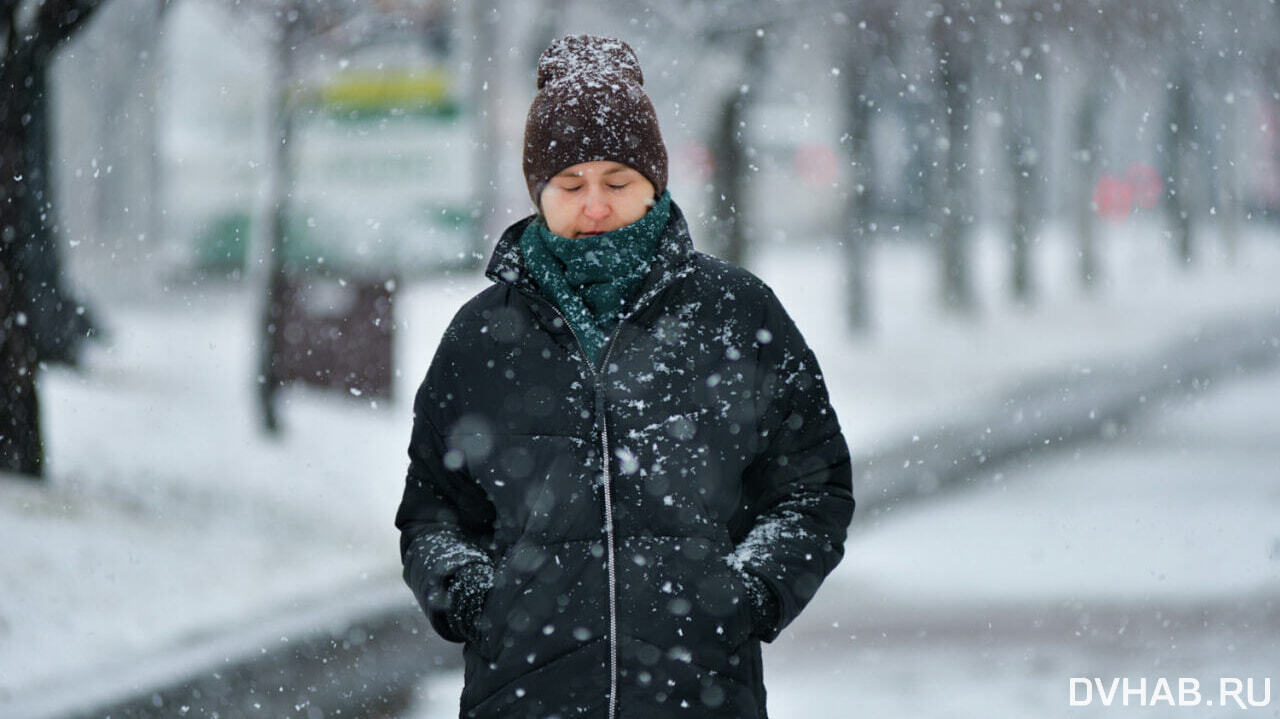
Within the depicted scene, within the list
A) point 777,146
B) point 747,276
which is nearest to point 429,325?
point 747,276

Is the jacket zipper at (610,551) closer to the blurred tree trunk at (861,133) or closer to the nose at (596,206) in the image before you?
the nose at (596,206)

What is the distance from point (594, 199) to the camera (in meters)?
2.52

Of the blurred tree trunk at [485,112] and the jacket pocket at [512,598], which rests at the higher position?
the blurred tree trunk at [485,112]

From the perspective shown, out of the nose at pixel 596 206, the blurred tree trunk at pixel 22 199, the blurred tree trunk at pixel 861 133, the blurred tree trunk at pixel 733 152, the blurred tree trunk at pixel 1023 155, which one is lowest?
the nose at pixel 596 206

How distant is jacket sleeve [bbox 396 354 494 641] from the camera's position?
2.52 m

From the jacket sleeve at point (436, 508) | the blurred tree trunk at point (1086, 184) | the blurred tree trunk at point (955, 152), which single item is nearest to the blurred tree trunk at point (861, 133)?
the blurred tree trunk at point (955, 152)

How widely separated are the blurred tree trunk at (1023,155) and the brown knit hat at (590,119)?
1275cm

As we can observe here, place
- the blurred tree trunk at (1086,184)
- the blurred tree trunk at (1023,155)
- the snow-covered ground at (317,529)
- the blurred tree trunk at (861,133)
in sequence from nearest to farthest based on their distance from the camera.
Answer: the snow-covered ground at (317,529)
the blurred tree trunk at (861,133)
the blurred tree trunk at (1023,155)
the blurred tree trunk at (1086,184)

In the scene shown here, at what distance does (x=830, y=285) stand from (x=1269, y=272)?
266 inches

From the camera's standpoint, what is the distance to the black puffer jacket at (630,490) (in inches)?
94.8

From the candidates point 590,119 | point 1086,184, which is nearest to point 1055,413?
point 1086,184

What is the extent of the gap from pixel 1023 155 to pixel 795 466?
16.9 m

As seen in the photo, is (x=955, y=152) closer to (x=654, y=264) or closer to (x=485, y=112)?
(x=485, y=112)

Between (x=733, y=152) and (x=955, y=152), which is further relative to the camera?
(x=955, y=152)
